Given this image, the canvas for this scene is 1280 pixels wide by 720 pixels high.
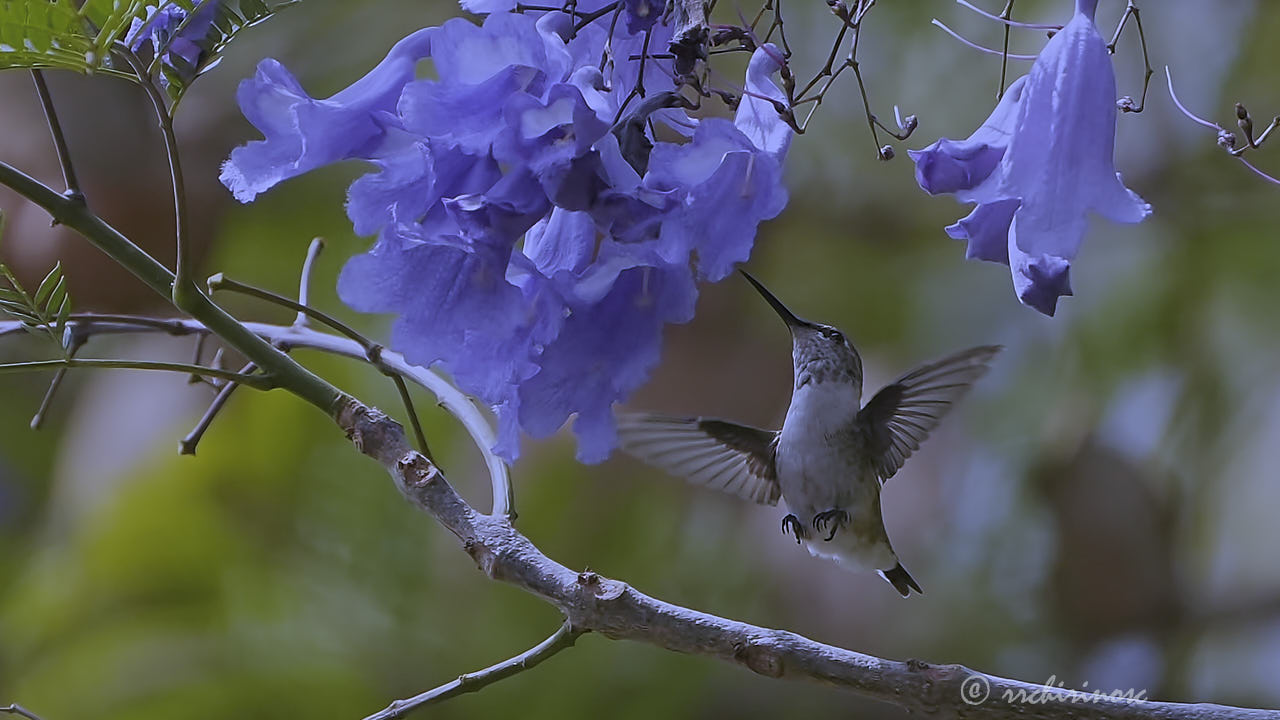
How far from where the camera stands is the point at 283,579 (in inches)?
70.4

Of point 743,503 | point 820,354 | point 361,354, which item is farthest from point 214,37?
point 743,503

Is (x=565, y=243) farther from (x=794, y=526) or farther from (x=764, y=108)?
(x=794, y=526)

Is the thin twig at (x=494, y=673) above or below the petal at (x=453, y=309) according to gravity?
below

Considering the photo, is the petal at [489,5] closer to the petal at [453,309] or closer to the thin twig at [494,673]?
the petal at [453,309]

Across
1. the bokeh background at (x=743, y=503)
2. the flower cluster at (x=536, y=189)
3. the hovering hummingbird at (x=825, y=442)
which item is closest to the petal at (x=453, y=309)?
the flower cluster at (x=536, y=189)

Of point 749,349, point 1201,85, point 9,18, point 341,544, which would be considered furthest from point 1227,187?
point 9,18

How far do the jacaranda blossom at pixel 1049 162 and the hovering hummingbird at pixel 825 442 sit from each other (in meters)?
0.44

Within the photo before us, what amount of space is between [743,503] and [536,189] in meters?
1.59

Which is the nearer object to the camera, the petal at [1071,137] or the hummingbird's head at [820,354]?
the petal at [1071,137]

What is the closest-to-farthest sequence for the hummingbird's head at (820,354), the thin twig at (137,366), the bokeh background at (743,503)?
1. the thin twig at (137,366)
2. the hummingbird's head at (820,354)
3. the bokeh background at (743,503)

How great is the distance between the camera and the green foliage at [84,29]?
1.35 feet

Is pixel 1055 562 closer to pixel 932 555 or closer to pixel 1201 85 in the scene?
pixel 932 555

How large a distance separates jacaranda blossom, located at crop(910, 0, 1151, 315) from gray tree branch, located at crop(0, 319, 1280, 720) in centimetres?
17

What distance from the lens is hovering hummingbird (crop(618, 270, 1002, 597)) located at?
916 mm
